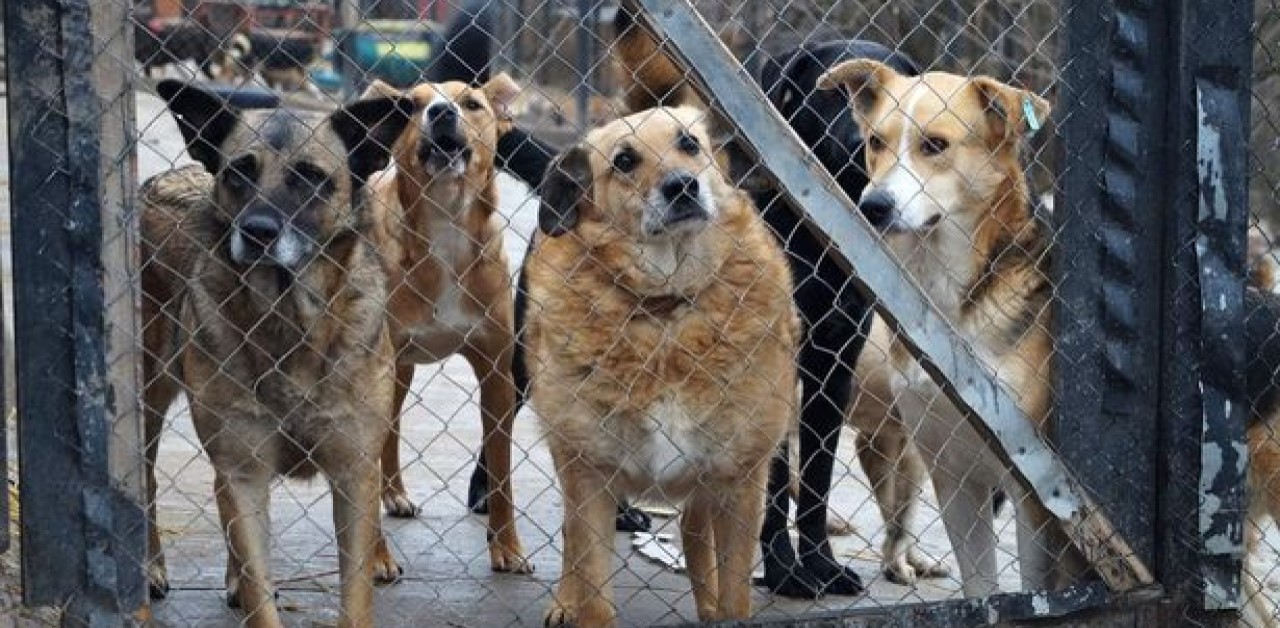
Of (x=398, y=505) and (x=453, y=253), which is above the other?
(x=453, y=253)

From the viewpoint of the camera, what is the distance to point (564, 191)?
4.30 meters

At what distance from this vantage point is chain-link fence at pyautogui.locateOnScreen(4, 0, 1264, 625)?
10.6ft

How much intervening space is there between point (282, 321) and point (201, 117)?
52 centimetres

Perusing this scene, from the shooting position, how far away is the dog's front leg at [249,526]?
3973 mm

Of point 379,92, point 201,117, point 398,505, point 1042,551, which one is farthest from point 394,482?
point 1042,551

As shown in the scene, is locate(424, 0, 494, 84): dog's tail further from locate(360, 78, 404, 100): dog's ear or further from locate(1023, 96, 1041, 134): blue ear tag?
locate(1023, 96, 1041, 134): blue ear tag

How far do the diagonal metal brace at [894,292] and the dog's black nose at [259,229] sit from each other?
1030mm

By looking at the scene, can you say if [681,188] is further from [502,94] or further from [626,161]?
[502,94]

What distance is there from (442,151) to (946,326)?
6.76 feet

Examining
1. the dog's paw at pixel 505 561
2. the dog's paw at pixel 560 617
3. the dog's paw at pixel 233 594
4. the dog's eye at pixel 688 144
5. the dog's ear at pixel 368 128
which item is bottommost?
the dog's paw at pixel 560 617

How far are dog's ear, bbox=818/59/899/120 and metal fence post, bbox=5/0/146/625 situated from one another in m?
1.97

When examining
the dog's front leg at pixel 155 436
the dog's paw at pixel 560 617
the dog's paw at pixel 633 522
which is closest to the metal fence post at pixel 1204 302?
the dog's paw at pixel 560 617

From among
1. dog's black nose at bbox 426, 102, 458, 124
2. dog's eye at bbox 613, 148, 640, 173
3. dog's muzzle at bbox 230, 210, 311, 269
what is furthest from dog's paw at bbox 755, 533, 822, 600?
dog's muzzle at bbox 230, 210, 311, 269

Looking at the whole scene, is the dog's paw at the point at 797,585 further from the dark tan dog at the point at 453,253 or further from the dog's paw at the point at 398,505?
the dog's paw at the point at 398,505
